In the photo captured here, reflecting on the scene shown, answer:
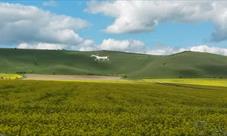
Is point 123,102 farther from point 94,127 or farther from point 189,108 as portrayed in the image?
point 94,127

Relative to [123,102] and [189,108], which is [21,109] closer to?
[123,102]

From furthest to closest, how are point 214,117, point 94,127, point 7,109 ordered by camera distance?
1. point 7,109
2. point 214,117
3. point 94,127

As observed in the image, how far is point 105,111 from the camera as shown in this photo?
65.5 m

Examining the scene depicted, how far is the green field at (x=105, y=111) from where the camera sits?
47.3 meters

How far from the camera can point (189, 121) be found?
5616 cm

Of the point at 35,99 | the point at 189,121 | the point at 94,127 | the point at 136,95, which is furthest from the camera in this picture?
the point at 136,95

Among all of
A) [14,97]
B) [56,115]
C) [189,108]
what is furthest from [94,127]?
[14,97]

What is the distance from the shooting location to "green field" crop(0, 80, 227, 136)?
47.3 metres

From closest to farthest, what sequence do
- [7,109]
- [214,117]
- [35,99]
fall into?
[214,117]
[7,109]
[35,99]

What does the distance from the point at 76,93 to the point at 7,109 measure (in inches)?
796

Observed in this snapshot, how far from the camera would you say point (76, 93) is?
83.8 meters

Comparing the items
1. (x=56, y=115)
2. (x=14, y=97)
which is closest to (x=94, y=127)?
(x=56, y=115)

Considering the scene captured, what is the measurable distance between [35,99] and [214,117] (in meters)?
26.9

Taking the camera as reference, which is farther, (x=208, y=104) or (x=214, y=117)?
(x=208, y=104)
